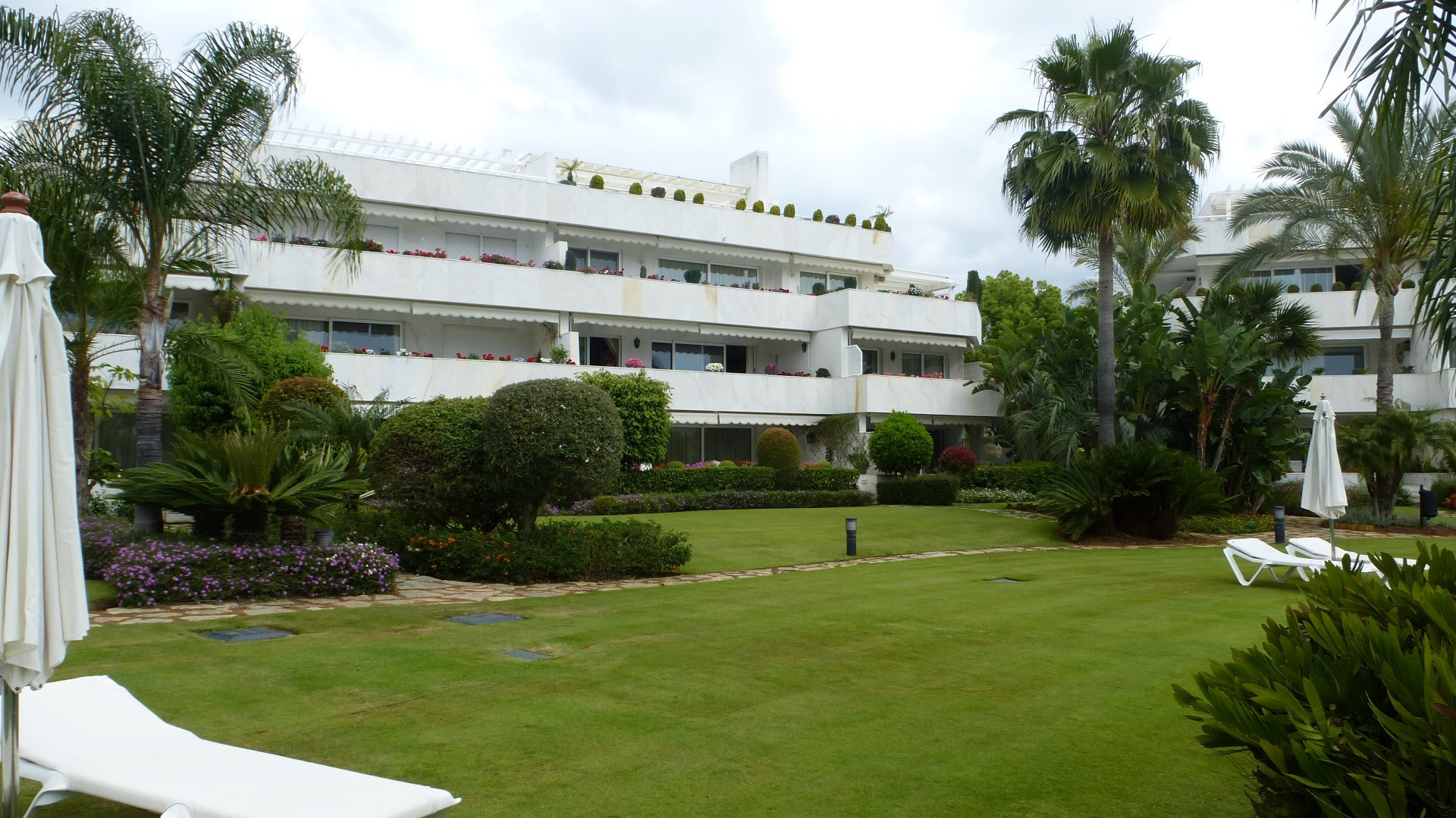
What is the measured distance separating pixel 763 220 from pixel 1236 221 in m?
15.6

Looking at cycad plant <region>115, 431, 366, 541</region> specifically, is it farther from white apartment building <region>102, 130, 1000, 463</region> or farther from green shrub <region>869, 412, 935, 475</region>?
green shrub <region>869, 412, 935, 475</region>

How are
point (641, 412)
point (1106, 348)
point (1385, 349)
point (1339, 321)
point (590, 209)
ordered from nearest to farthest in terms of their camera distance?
point (1106, 348) → point (641, 412) → point (1385, 349) → point (590, 209) → point (1339, 321)

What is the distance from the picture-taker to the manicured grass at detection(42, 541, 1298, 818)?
5.22 meters

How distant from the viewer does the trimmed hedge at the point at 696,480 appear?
27.2 metres

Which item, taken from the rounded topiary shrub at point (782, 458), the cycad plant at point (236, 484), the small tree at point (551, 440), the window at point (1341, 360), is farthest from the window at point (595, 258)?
the window at point (1341, 360)

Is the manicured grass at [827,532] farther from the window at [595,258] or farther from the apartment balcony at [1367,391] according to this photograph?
the apartment balcony at [1367,391]

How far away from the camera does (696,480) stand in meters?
28.3

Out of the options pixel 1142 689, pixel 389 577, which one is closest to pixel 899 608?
pixel 1142 689

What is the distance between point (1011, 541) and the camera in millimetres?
21766

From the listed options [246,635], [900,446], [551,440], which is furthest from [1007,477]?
[246,635]

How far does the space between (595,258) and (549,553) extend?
2183 centimetres

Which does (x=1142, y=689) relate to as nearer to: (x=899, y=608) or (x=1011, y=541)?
(x=899, y=608)

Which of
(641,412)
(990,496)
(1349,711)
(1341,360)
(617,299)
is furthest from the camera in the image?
(1341,360)

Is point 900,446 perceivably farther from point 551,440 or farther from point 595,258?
point 551,440
